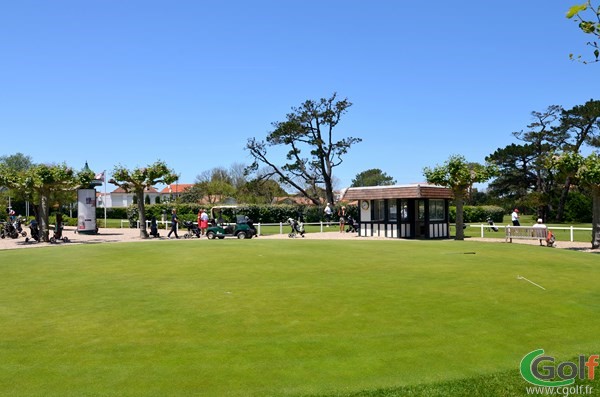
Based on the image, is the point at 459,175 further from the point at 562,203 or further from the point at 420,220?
the point at 562,203

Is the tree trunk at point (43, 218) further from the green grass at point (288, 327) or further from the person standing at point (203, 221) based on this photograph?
the green grass at point (288, 327)

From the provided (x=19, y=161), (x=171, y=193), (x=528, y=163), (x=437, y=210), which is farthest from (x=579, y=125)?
(x=19, y=161)

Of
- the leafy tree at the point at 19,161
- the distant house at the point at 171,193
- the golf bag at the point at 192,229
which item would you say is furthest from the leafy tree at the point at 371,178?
the golf bag at the point at 192,229

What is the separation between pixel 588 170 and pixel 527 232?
195 inches

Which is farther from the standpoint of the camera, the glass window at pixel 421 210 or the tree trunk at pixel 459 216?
the glass window at pixel 421 210

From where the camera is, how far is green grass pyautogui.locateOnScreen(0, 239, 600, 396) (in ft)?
19.9

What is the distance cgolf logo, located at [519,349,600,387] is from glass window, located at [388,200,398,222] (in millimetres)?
24805

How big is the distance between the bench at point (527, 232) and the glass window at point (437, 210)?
564cm

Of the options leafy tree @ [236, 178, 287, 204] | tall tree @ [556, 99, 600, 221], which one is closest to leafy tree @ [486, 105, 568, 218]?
tall tree @ [556, 99, 600, 221]

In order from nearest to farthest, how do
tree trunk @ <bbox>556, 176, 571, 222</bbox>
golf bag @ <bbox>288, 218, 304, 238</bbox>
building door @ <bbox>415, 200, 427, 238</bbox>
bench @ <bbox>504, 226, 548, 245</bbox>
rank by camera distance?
bench @ <bbox>504, 226, 548, 245</bbox> < building door @ <bbox>415, 200, 427, 238</bbox> < golf bag @ <bbox>288, 218, 304, 238</bbox> < tree trunk @ <bbox>556, 176, 571, 222</bbox>

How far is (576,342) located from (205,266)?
10.3 m

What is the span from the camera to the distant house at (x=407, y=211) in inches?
1212

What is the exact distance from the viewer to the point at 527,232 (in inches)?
1001

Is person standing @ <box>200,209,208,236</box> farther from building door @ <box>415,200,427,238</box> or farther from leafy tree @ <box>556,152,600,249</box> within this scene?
leafy tree @ <box>556,152,600,249</box>
